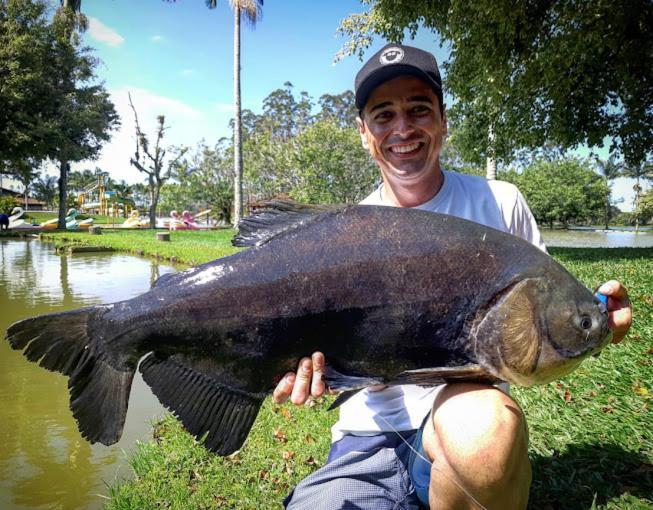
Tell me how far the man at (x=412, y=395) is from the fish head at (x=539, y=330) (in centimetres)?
22

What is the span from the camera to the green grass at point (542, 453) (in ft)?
9.07

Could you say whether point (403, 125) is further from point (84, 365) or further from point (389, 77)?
point (84, 365)

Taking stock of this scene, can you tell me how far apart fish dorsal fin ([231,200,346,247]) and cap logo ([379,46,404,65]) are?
98 centimetres

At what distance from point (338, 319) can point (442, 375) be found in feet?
1.41

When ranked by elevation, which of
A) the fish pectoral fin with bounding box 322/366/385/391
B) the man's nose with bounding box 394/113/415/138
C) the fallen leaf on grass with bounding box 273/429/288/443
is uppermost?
the man's nose with bounding box 394/113/415/138

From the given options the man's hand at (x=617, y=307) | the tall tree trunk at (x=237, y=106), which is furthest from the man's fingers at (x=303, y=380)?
the tall tree trunk at (x=237, y=106)

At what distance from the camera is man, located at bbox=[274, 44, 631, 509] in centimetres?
191

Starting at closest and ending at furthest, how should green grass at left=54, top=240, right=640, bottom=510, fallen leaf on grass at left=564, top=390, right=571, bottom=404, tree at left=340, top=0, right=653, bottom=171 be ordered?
green grass at left=54, top=240, right=640, bottom=510 → fallen leaf on grass at left=564, top=390, right=571, bottom=404 → tree at left=340, top=0, right=653, bottom=171

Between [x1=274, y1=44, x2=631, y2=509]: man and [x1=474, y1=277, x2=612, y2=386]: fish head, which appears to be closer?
[x1=474, y1=277, x2=612, y2=386]: fish head

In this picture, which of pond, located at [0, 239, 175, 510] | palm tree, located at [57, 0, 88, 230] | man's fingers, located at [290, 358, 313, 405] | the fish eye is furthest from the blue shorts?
palm tree, located at [57, 0, 88, 230]

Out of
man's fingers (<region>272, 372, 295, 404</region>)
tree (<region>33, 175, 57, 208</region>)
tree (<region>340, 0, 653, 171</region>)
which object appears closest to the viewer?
man's fingers (<region>272, 372, 295, 404</region>)

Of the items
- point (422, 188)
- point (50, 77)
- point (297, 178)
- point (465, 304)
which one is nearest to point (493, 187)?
point (422, 188)

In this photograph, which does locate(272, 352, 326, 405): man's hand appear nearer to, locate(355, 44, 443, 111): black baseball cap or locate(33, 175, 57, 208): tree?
locate(355, 44, 443, 111): black baseball cap

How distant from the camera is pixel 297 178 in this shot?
29.9 m
